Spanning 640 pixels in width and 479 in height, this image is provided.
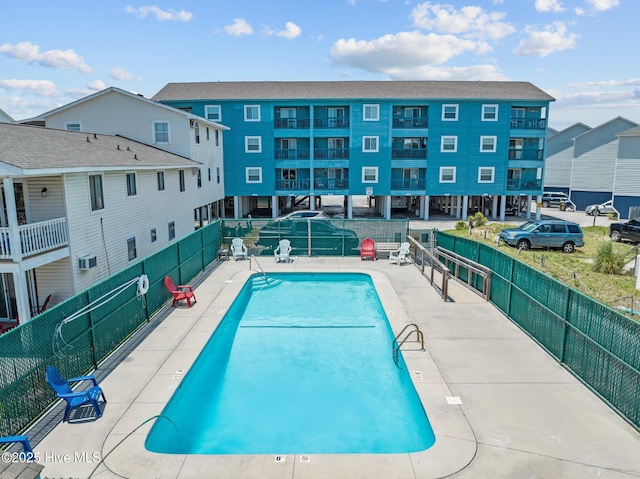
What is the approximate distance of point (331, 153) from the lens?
4012 centimetres

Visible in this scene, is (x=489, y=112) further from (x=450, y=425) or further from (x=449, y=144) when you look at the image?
(x=450, y=425)

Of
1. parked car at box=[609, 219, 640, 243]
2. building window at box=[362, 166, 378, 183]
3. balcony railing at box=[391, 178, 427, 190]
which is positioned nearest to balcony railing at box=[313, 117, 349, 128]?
building window at box=[362, 166, 378, 183]

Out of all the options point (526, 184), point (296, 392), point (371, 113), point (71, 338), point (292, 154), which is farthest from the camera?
point (526, 184)

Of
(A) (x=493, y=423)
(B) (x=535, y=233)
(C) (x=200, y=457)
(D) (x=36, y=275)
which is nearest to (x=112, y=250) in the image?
(D) (x=36, y=275)

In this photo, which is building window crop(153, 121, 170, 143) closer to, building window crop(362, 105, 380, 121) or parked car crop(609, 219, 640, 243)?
building window crop(362, 105, 380, 121)

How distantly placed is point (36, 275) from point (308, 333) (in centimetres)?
923

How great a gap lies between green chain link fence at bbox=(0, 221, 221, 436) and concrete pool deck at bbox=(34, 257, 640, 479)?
677 mm

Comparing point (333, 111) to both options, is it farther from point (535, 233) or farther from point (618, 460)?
point (618, 460)

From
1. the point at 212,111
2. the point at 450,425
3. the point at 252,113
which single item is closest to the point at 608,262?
the point at 450,425

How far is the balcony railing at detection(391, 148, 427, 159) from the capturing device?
39.8 meters

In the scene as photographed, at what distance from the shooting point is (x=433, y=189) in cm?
4012

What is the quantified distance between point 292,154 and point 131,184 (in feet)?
71.7

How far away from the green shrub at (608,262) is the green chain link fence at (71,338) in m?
17.1

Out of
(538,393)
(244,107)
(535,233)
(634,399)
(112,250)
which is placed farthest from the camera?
(244,107)
